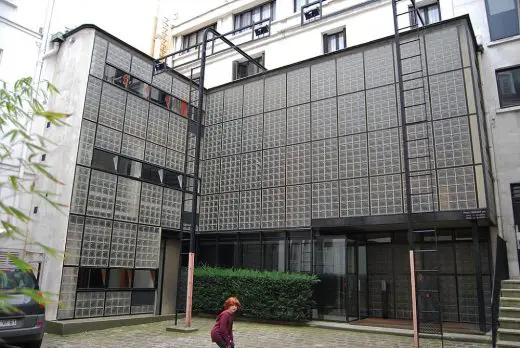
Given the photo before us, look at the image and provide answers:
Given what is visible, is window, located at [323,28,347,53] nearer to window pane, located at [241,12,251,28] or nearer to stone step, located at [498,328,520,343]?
window pane, located at [241,12,251,28]

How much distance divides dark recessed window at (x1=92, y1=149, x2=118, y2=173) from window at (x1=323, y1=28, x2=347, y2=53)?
11.3 m

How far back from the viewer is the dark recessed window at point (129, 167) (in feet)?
50.6

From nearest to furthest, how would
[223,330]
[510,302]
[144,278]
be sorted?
[223,330], [510,302], [144,278]

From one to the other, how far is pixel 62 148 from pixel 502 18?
16.8 metres

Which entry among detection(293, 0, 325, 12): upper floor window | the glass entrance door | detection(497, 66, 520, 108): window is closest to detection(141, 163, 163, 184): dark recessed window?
the glass entrance door

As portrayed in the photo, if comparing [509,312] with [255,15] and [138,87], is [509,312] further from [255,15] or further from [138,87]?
[255,15]

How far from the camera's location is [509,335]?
30.7 ft

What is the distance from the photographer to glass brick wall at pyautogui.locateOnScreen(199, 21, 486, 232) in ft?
44.4

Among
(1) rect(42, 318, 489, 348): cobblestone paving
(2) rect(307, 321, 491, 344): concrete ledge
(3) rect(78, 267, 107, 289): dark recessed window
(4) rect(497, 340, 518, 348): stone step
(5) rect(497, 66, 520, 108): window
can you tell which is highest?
(5) rect(497, 66, 520, 108): window

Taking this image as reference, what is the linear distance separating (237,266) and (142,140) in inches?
252

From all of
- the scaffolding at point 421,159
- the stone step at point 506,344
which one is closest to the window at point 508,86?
the scaffolding at point 421,159

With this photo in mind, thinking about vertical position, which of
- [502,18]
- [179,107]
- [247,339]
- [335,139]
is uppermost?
[502,18]

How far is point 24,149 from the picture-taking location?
572 inches

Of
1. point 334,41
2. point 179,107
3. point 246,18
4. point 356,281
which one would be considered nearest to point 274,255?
point 356,281
